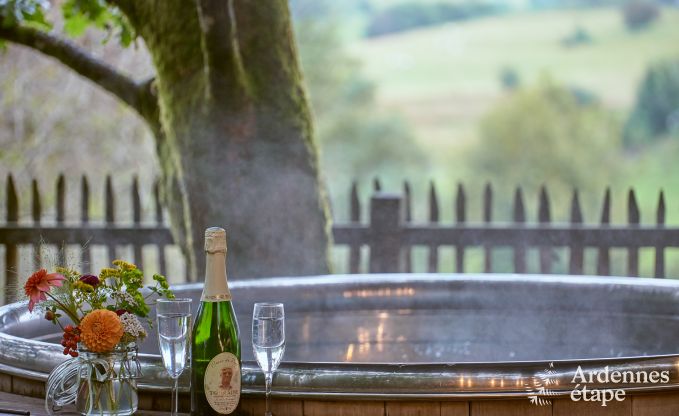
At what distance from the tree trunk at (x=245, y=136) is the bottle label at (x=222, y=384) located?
2258 millimetres

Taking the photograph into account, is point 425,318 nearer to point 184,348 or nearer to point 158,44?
point 184,348

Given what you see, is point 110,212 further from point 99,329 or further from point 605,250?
point 99,329

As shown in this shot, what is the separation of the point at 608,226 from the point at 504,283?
2152 mm

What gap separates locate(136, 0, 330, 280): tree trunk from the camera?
3707 mm

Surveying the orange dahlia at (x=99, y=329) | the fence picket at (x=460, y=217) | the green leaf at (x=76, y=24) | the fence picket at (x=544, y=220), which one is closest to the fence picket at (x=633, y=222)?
the fence picket at (x=544, y=220)

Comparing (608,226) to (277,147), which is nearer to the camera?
(277,147)

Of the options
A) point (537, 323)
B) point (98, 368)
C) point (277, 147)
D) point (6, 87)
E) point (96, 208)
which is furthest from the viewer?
point (96, 208)

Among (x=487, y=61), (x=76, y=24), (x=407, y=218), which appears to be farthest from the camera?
(x=487, y=61)

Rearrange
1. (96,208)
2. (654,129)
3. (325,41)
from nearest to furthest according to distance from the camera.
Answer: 1. (96,208)
2. (325,41)
3. (654,129)

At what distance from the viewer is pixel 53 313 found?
1561mm

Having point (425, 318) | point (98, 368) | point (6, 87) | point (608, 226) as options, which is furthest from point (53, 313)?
point (6, 87)

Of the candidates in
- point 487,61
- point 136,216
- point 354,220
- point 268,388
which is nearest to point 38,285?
point 268,388

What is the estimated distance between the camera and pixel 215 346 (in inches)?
62.6

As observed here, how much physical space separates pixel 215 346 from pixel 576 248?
343 centimetres
